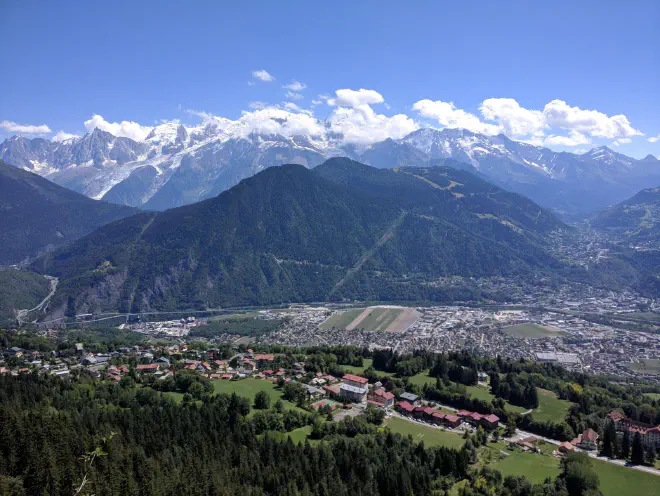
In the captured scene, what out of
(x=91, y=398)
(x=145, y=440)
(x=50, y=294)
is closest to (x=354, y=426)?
(x=145, y=440)

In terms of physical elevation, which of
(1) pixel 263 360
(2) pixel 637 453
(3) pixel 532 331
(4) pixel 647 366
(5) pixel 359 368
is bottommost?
(4) pixel 647 366

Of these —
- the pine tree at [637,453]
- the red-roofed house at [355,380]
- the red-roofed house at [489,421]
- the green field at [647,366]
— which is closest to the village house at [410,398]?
the red-roofed house at [355,380]

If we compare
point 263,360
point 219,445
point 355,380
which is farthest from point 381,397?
point 219,445

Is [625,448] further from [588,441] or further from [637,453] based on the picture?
[588,441]

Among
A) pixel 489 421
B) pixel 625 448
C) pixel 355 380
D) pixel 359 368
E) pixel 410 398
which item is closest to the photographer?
pixel 625 448

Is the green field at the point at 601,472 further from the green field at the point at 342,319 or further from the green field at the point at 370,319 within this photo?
the green field at the point at 342,319

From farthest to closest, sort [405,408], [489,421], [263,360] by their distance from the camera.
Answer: [263,360] → [405,408] → [489,421]

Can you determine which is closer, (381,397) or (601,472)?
(601,472)

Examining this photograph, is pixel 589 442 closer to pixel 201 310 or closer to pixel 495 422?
pixel 495 422
